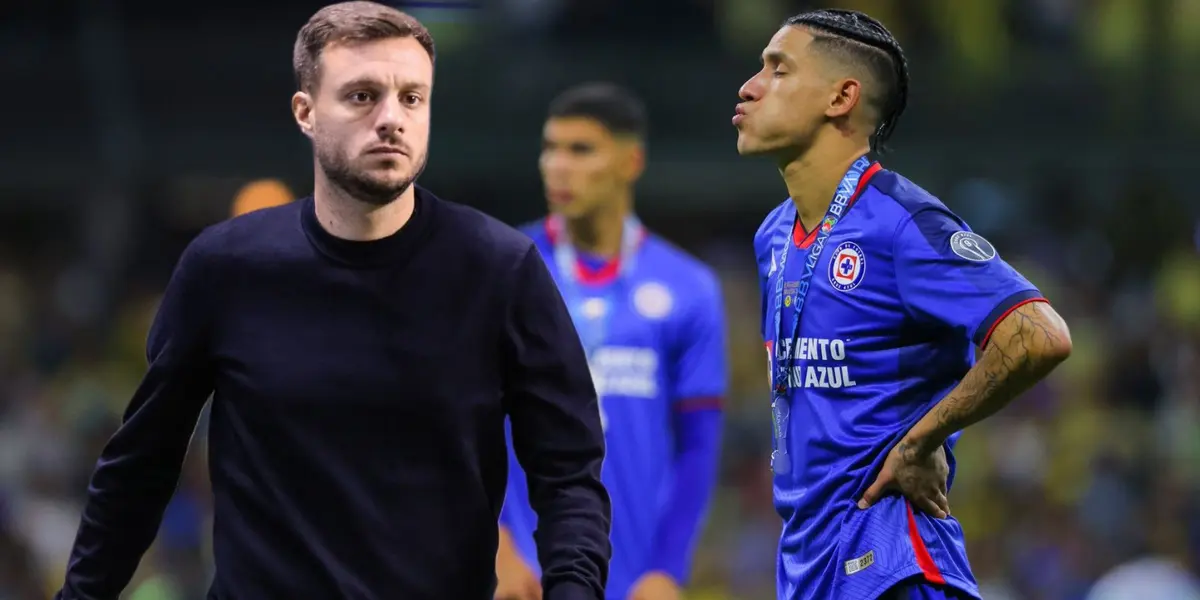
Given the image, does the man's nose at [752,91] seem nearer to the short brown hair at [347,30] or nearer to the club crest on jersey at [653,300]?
the short brown hair at [347,30]

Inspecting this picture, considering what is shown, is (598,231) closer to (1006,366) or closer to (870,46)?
(870,46)

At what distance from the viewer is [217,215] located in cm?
1574

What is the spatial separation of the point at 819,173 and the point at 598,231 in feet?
7.74

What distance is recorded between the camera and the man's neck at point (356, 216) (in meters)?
3.59

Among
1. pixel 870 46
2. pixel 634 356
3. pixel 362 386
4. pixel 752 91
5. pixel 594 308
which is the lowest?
pixel 634 356

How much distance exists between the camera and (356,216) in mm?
3596

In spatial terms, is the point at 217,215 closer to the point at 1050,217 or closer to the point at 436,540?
the point at 1050,217

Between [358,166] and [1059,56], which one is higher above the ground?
[1059,56]

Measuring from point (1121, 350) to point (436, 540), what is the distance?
30.0ft

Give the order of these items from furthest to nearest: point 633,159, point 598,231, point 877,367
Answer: point 633,159
point 598,231
point 877,367

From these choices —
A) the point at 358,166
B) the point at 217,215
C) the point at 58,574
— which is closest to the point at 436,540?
the point at 358,166

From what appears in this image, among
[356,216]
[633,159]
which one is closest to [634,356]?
[633,159]

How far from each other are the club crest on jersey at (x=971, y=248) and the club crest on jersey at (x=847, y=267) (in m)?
0.23

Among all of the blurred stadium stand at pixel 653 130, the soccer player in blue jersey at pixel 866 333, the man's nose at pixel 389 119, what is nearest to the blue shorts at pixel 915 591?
the soccer player in blue jersey at pixel 866 333
